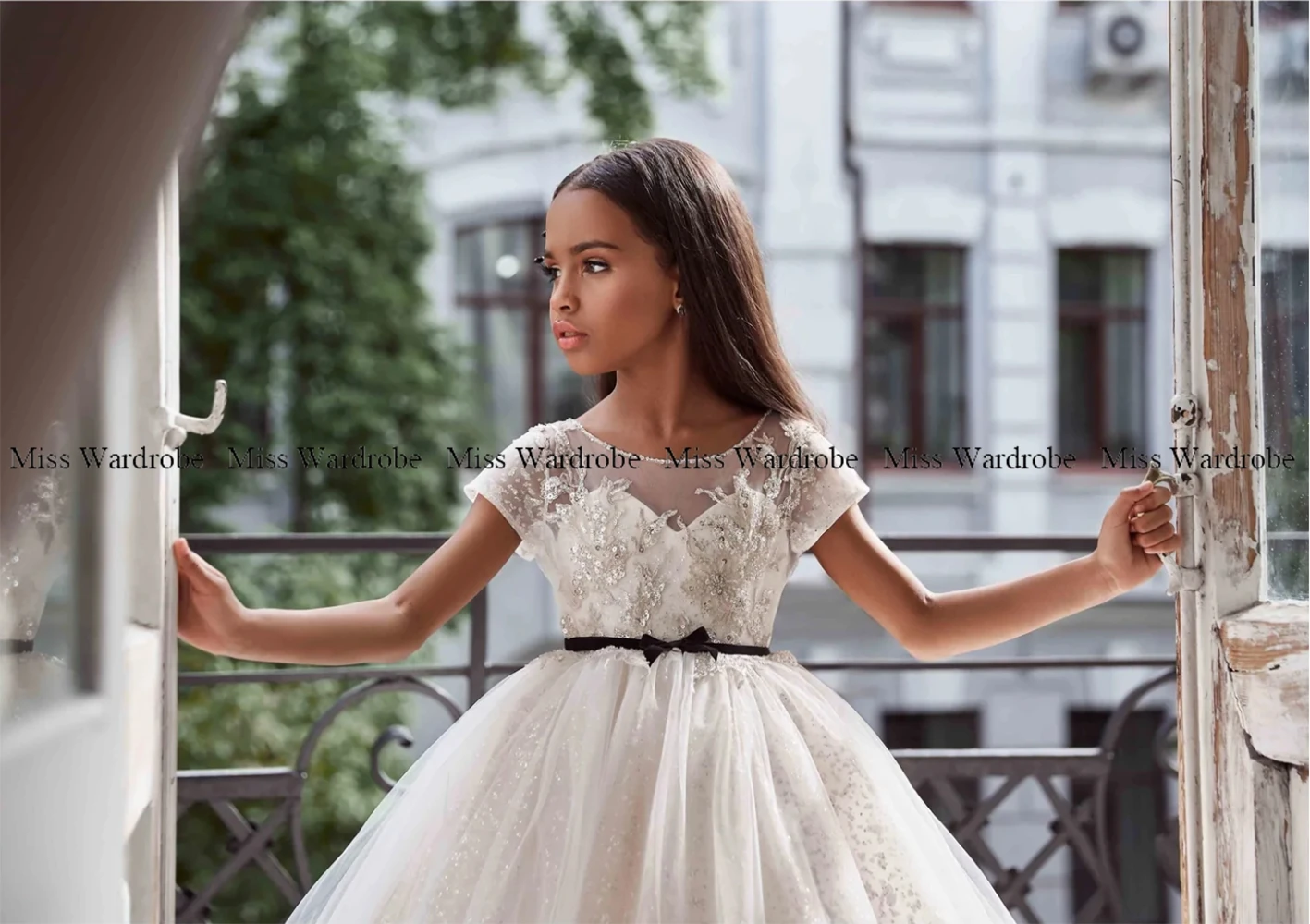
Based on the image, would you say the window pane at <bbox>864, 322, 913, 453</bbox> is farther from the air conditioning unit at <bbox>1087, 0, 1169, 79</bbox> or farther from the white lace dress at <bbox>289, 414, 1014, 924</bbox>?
the white lace dress at <bbox>289, 414, 1014, 924</bbox>

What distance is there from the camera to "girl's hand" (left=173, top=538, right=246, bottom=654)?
1509 mm

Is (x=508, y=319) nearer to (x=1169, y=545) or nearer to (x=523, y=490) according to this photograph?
(x=523, y=490)

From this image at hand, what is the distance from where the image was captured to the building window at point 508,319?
24.1 ft

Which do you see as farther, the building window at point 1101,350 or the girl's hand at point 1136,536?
the building window at point 1101,350

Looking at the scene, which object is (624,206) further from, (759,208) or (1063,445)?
(1063,445)

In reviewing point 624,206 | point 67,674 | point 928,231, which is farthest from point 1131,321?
point 67,674

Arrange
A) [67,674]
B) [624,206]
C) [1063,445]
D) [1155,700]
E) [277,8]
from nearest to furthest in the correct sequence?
[67,674]
[624,206]
[277,8]
[1155,700]
[1063,445]

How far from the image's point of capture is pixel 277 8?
5.95 metres

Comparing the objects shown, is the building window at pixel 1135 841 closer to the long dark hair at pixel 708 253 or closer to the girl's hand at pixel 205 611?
the long dark hair at pixel 708 253

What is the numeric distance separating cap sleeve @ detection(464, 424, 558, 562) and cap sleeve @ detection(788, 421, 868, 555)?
1.09 feet

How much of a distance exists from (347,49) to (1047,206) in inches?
169

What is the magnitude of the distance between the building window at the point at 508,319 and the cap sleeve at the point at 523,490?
568 cm

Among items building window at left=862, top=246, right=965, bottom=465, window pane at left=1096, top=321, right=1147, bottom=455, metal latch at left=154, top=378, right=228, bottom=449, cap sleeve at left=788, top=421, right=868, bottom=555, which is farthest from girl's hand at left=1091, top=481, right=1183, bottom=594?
window pane at left=1096, top=321, right=1147, bottom=455

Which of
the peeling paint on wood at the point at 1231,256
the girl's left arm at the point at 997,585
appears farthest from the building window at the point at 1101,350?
the peeling paint on wood at the point at 1231,256
